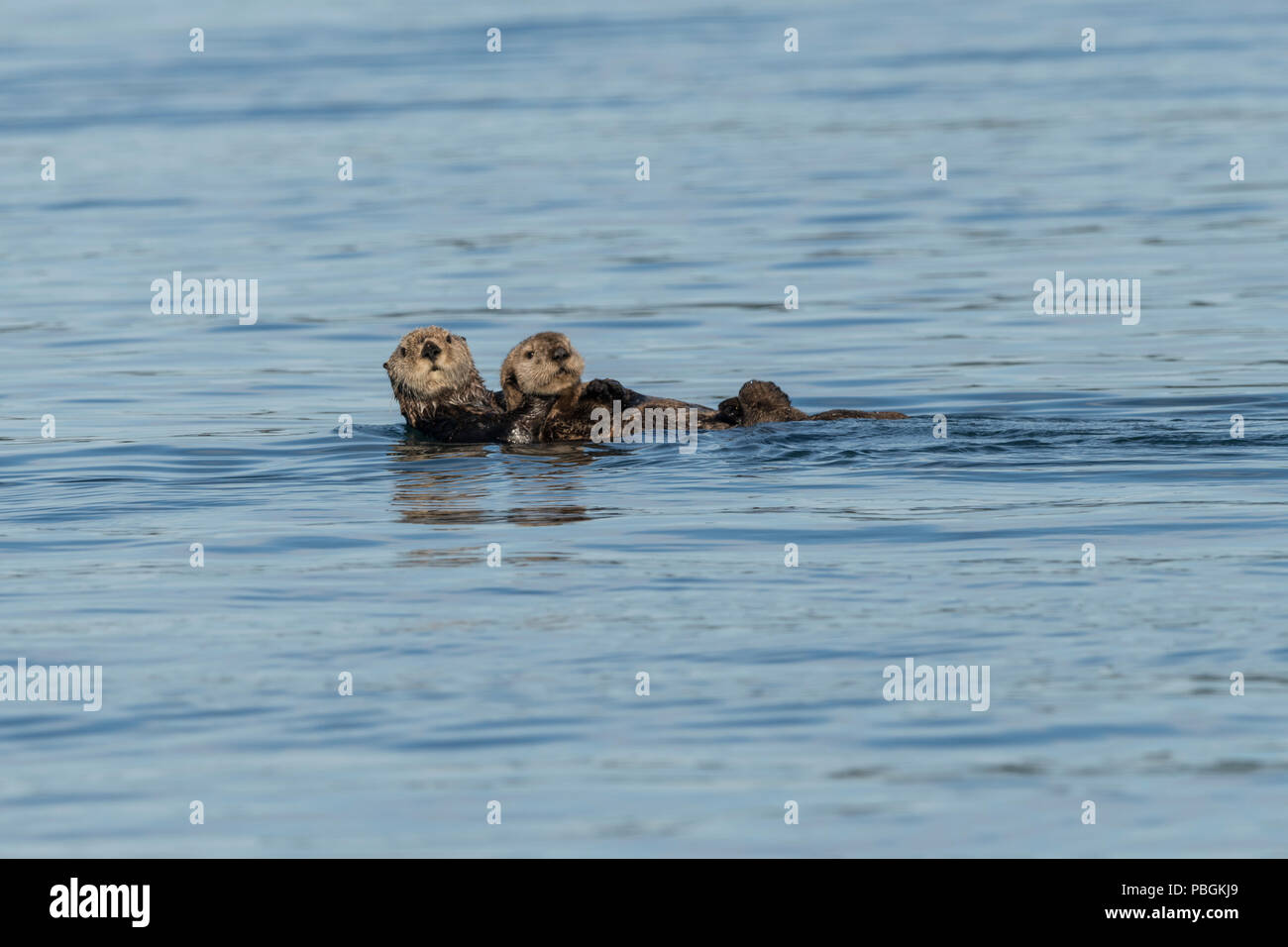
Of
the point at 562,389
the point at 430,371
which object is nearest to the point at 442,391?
the point at 430,371

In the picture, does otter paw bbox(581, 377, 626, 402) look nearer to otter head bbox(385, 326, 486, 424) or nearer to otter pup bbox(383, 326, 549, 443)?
otter pup bbox(383, 326, 549, 443)

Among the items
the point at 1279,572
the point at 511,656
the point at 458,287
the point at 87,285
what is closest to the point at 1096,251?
the point at 458,287

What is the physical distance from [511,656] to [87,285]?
1273cm

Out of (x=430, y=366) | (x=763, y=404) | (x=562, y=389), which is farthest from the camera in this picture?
(x=430, y=366)

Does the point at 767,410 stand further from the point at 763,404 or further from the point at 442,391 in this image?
the point at 442,391

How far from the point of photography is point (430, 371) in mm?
10938

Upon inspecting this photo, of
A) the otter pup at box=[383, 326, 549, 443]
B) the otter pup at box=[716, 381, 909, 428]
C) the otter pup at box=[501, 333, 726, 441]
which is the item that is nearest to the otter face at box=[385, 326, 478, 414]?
the otter pup at box=[383, 326, 549, 443]

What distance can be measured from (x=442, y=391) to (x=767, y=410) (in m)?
2.16

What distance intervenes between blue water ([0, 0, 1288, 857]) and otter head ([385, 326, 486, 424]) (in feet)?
0.85

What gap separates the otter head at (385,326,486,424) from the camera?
10844mm

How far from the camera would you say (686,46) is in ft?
128

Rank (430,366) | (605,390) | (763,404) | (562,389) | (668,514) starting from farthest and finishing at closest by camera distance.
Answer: (430,366), (562,389), (605,390), (763,404), (668,514)

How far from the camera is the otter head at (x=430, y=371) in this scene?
35.6 ft

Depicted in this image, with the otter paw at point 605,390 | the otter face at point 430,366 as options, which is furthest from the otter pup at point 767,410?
the otter face at point 430,366
